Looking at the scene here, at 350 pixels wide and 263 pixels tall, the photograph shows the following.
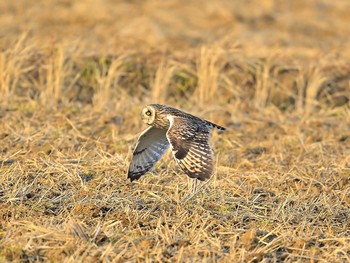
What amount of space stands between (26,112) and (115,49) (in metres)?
2.44

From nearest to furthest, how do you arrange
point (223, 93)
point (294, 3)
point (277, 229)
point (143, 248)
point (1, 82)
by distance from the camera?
1. point (143, 248)
2. point (277, 229)
3. point (1, 82)
4. point (223, 93)
5. point (294, 3)

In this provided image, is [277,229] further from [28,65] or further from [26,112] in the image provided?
[28,65]

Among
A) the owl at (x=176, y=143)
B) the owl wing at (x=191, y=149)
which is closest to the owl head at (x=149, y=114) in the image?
the owl at (x=176, y=143)

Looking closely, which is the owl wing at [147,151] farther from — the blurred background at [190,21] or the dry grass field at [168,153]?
the blurred background at [190,21]

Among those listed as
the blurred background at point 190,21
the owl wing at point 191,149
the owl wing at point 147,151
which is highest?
the owl wing at point 191,149

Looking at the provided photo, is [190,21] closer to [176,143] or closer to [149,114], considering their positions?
[149,114]

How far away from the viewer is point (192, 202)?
6480 mm

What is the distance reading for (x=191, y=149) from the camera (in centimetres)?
642

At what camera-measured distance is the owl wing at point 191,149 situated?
6277mm

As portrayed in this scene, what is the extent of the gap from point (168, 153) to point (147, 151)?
2.79ft

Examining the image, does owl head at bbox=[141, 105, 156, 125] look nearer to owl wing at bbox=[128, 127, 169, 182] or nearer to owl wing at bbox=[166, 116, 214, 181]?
owl wing at bbox=[128, 127, 169, 182]

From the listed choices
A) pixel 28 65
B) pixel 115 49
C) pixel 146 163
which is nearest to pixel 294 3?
pixel 115 49

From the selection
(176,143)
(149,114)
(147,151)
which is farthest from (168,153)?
(176,143)

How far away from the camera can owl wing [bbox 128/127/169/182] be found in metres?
7.00
